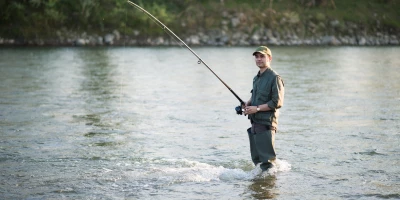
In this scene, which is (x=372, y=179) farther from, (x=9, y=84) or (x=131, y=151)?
(x=9, y=84)

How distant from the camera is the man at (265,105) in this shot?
9.09m

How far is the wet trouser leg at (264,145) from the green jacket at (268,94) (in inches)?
5.8

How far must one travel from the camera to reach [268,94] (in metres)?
9.16

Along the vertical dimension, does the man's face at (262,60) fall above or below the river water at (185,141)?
above

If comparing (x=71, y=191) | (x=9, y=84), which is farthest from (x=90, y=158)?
(x=9, y=84)

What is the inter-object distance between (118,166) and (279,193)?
2733mm

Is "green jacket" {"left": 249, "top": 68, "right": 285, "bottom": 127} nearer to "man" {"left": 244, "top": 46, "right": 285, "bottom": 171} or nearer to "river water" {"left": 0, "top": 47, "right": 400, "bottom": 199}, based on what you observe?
"man" {"left": 244, "top": 46, "right": 285, "bottom": 171}

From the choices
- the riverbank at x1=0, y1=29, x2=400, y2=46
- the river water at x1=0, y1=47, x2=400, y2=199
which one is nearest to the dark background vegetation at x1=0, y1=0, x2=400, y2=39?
the riverbank at x1=0, y1=29, x2=400, y2=46

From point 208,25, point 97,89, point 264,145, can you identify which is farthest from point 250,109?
point 208,25

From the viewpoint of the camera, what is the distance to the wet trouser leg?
30.3 feet

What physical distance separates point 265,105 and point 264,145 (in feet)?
1.89

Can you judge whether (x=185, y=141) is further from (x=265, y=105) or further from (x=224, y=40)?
(x=224, y=40)

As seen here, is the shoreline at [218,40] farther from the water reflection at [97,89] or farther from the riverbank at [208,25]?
the water reflection at [97,89]

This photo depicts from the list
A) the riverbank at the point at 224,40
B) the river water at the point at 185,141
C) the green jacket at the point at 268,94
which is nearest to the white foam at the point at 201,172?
the river water at the point at 185,141
